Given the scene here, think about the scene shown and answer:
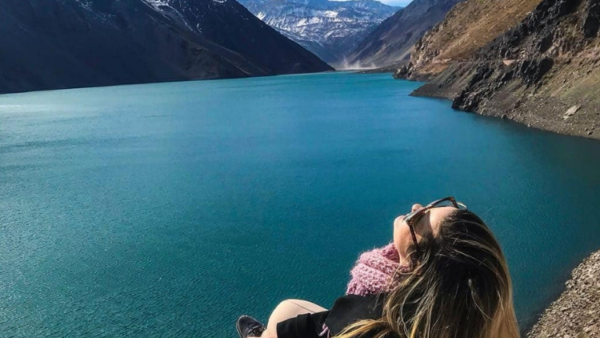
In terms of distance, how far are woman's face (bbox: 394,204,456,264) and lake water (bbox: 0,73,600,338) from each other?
31.7ft

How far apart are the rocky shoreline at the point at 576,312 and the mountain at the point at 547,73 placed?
70.0 feet

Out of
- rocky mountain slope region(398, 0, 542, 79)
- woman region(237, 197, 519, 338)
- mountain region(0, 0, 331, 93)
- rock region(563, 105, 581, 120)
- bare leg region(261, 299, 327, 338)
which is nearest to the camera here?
woman region(237, 197, 519, 338)

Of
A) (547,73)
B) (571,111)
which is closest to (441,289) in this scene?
(571,111)

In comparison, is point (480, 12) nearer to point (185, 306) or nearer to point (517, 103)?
point (517, 103)

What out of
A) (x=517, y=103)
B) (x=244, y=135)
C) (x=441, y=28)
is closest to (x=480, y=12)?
(x=441, y=28)

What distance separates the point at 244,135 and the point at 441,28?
69.3 m

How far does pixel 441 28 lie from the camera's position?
9969 cm

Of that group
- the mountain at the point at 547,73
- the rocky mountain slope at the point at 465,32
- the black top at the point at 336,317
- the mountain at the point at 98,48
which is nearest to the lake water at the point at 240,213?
the mountain at the point at 547,73

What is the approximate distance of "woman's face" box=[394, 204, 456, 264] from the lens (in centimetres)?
196

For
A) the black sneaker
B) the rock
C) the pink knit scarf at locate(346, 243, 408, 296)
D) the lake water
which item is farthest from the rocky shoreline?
the rock

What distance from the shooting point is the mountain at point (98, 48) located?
129000mm

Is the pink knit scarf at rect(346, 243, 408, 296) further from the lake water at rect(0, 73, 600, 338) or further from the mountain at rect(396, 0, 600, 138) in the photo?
the mountain at rect(396, 0, 600, 138)

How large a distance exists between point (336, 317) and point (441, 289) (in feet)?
1.26

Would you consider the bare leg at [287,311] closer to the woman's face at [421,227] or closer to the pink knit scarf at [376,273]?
the pink knit scarf at [376,273]
